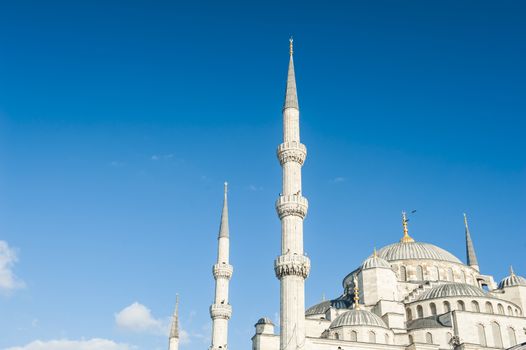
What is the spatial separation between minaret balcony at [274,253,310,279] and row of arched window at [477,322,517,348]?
1283cm

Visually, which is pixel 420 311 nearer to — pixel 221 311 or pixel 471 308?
pixel 471 308

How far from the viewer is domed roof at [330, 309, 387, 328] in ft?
90.3

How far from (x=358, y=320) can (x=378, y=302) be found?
462 centimetres

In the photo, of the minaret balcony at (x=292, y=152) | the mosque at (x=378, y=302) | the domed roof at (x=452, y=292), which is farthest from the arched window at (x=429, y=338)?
the minaret balcony at (x=292, y=152)

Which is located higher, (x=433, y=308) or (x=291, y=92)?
(x=291, y=92)

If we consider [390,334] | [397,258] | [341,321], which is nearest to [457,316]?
[390,334]

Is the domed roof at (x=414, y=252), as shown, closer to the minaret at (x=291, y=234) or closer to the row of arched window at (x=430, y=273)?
the row of arched window at (x=430, y=273)

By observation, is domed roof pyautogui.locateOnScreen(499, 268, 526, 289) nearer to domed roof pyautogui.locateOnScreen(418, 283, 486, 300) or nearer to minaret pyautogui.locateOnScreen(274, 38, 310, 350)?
domed roof pyautogui.locateOnScreen(418, 283, 486, 300)

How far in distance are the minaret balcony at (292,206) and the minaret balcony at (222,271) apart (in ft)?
32.6

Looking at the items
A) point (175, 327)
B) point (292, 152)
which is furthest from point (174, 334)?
point (292, 152)

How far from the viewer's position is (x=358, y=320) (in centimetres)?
2767

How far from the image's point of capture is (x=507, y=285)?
3475 centimetres

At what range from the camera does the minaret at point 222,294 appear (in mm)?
29219

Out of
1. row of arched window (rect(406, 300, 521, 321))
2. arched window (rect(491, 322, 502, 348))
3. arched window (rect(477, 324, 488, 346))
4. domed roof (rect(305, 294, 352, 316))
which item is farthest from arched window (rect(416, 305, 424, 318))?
domed roof (rect(305, 294, 352, 316))
